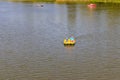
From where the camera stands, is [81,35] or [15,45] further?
[81,35]

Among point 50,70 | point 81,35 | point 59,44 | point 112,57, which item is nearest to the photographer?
point 50,70

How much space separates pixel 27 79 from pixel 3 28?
34090 mm

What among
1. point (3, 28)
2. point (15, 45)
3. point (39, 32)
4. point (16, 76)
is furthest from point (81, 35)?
point (16, 76)

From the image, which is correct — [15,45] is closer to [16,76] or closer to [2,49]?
[2,49]

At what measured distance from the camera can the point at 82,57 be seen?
40.0 m

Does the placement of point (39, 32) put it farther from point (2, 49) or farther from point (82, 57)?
point (82, 57)

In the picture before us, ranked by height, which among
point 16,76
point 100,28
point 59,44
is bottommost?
point 100,28

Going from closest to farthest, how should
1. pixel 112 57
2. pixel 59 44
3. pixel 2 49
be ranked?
pixel 112 57, pixel 2 49, pixel 59 44

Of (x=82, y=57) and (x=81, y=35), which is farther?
(x=81, y=35)

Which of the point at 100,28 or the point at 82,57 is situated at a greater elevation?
the point at 82,57

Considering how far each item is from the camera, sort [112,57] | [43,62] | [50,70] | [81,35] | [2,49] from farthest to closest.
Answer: [81,35] → [2,49] → [112,57] → [43,62] → [50,70]

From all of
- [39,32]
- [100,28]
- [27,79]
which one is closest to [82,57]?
[27,79]

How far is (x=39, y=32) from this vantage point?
58.5m

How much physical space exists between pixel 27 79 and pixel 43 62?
6.29m
